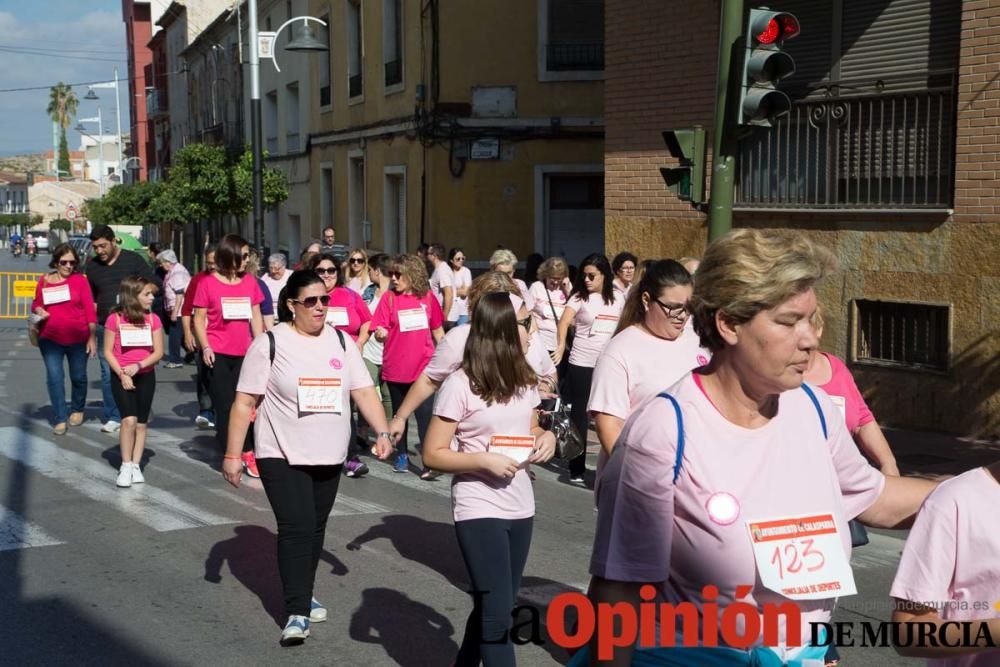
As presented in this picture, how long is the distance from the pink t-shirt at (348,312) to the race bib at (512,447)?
544 cm

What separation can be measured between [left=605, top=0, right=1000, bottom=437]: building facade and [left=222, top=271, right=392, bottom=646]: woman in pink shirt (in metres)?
7.00

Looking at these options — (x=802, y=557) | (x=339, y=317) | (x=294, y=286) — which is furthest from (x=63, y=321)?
(x=802, y=557)

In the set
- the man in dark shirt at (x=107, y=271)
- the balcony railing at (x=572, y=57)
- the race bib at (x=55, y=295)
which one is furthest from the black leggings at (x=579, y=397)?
the balcony railing at (x=572, y=57)

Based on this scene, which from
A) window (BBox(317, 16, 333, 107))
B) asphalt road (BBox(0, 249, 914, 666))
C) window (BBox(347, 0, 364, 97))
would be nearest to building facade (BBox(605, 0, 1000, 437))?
asphalt road (BBox(0, 249, 914, 666))

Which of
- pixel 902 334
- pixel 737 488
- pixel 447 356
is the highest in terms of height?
pixel 737 488

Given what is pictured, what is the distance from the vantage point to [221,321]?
10.2 m

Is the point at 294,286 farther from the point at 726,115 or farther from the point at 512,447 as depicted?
the point at 726,115

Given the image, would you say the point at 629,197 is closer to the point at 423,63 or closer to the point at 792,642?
Result: the point at 423,63

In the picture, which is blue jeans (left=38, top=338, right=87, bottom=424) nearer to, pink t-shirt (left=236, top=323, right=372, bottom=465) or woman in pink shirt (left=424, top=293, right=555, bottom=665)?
pink t-shirt (left=236, top=323, right=372, bottom=465)

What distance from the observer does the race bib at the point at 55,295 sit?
1195cm

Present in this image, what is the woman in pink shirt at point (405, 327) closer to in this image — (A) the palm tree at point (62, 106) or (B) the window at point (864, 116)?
(B) the window at point (864, 116)

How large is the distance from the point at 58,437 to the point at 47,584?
218 inches

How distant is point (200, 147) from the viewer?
27797mm

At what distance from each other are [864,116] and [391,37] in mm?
13793
